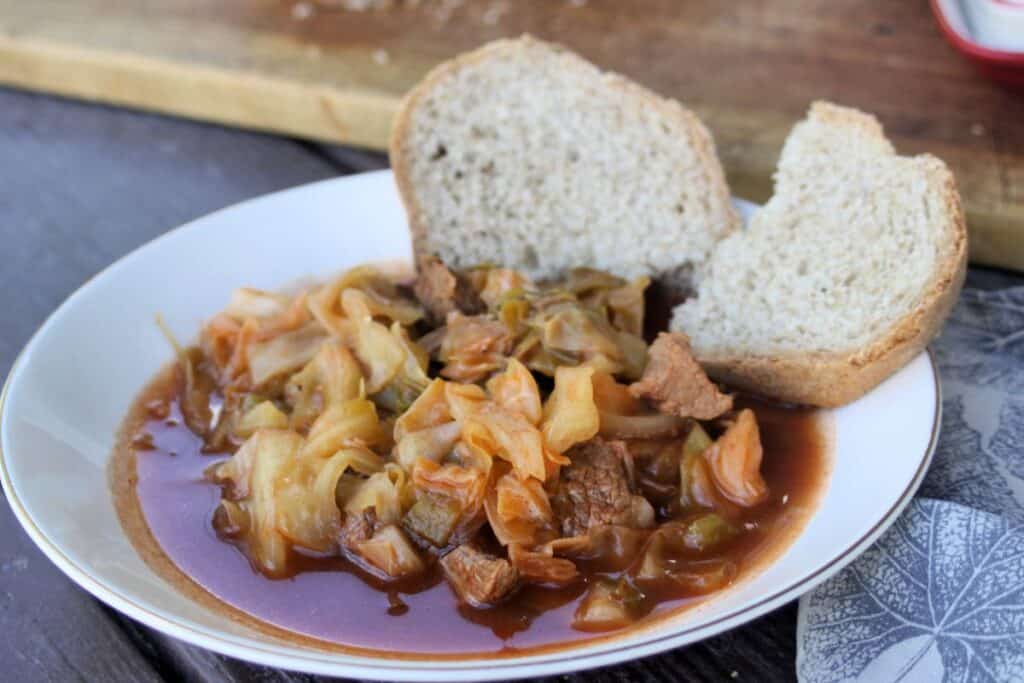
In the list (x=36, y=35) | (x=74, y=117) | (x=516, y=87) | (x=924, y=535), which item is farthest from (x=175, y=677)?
(x=36, y=35)

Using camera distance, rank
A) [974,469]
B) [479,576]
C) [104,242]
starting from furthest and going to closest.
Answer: [104,242] < [974,469] < [479,576]

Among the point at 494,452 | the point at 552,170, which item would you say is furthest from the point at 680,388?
the point at 552,170

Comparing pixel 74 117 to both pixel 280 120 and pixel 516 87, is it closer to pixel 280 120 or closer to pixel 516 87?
pixel 280 120

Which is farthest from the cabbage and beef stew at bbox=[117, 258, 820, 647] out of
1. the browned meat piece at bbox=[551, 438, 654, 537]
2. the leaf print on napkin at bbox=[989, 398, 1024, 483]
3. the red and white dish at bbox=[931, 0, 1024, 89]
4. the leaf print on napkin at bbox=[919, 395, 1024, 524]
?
the red and white dish at bbox=[931, 0, 1024, 89]

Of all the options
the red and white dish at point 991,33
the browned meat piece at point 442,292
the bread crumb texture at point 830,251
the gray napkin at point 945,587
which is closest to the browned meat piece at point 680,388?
the bread crumb texture at point 830,251

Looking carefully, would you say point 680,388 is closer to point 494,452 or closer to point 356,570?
point 494,452

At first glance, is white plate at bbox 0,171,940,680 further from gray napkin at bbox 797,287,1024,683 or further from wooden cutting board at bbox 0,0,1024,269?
wooden cutting board at bbox 0,0,1024,269
